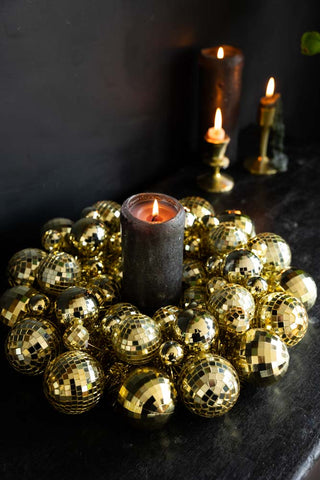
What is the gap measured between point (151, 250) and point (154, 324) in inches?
3.7

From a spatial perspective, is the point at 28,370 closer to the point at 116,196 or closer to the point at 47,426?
the point at 47,426

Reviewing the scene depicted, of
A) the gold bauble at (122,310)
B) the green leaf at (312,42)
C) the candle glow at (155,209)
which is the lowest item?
the gold bauble at (122,310)

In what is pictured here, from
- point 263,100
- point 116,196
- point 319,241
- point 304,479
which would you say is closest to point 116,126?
point 116,196

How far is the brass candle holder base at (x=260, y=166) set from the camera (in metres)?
1.19

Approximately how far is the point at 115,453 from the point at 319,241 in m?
0.55

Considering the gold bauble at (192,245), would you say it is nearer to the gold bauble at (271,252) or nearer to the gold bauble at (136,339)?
the gold bauble at (271,252)

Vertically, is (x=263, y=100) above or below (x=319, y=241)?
above

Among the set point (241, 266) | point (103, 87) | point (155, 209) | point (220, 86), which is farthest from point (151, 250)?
point (220, 86)

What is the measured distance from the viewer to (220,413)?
25.5 inches

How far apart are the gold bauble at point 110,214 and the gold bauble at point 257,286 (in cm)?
25

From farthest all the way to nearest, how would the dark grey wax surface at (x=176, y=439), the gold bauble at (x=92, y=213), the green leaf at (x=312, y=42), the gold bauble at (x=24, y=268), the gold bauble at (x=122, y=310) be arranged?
the green leaf at (x=312, y=42)
the gold bauble at (x=92, y=213)
the gold bauble at (x=24, y=268)
the gold bauble at (x=122, y=310)
the dark grey wax surface at (x=176, y=439)

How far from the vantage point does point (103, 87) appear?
3.23 ft

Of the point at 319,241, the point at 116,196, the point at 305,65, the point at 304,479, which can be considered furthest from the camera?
the point at 305,65

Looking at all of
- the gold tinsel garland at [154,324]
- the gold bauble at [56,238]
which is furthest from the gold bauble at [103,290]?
the gold bauble at [56,238]
